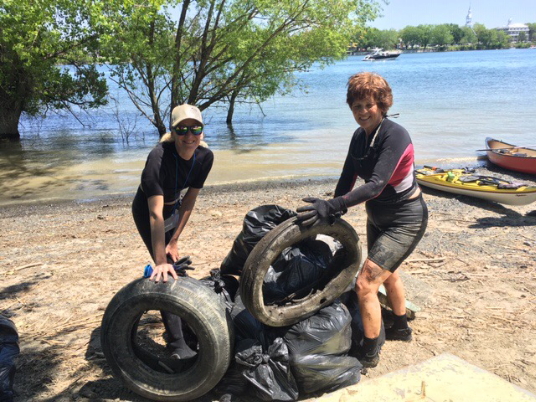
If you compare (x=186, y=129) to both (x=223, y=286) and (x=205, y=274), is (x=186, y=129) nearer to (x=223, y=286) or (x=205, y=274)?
(x=223, y=286)

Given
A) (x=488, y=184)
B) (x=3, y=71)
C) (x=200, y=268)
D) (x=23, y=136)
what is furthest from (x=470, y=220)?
(x=23, y=136)

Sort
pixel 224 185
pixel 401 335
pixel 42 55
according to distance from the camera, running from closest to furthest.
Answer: pixel 401 335, pixel 224 185, pixel 42 55

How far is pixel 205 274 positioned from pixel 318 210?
2.67 metres

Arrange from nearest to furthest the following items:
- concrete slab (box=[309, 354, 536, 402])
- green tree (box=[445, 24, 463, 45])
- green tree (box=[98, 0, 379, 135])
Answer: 1. concrete slab (box=[309, 354, 536, 402])
2. green tree (box=[98, 0, 379, 135])
3. green tree (box=[445, 24, 463, 45])

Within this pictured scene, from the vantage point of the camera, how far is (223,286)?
3496mm

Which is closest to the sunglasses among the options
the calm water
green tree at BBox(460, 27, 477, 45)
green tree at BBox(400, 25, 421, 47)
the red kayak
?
the calm water

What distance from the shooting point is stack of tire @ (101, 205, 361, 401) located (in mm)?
3123

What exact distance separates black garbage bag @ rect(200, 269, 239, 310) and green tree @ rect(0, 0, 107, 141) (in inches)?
429

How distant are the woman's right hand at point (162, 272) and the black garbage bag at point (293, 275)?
71cm

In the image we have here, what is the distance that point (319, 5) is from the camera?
16906 millimetres

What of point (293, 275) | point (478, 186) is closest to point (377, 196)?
point (293, 275)

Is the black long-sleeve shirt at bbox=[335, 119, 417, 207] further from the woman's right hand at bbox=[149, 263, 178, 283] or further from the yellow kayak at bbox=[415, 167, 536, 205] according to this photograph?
the yellow kayak at bbox=[415, 167, 536, 205]

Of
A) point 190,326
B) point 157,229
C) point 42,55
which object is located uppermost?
point 42,55

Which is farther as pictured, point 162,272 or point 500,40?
point 500,40
